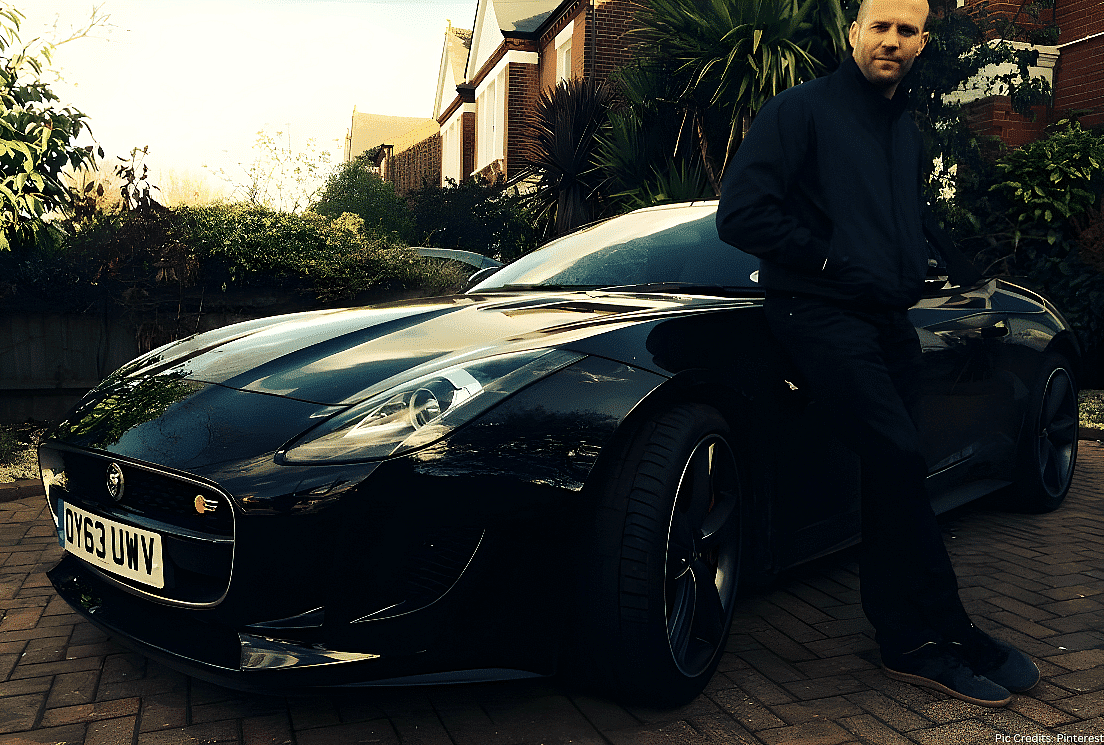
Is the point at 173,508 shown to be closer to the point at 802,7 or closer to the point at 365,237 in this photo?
the point at 365,237

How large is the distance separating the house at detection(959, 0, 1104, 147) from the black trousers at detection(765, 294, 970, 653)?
339 inches

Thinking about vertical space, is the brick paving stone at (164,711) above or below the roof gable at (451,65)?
below

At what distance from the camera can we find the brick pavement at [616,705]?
87.0 inches

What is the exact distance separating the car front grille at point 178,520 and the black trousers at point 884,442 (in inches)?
59.5

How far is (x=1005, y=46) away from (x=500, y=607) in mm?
9177

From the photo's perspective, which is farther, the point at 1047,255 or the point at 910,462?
the point at 1047,255

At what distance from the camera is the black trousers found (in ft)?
8.02

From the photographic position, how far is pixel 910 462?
246cm

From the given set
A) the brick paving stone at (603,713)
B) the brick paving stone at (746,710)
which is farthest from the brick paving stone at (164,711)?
the brick paving stone at (746,710)

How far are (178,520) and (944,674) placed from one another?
1.96 m

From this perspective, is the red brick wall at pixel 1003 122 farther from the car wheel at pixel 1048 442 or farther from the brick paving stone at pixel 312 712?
the brick paving stone at pixel 312 712

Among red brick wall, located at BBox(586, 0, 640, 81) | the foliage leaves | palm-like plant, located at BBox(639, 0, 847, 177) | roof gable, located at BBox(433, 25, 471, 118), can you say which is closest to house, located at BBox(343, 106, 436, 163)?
roof gable, located at BBox(433, 25, 471, 118)

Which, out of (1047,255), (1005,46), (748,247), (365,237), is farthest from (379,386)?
(1005,46)

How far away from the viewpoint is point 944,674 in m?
2.45
